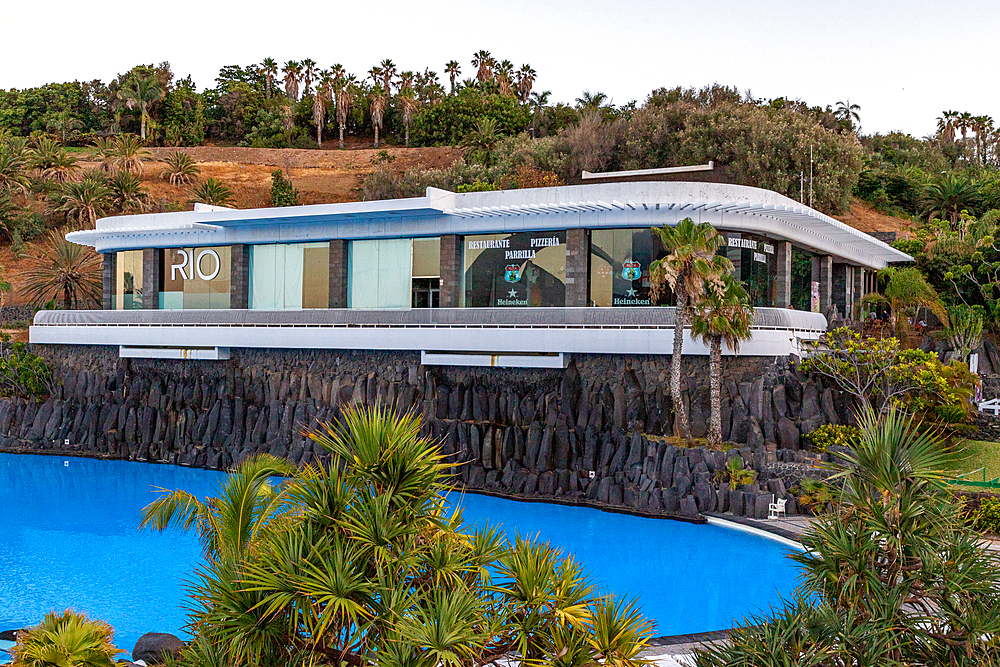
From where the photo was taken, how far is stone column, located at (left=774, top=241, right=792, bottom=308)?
103ft

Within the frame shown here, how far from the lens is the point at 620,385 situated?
85.5 ft

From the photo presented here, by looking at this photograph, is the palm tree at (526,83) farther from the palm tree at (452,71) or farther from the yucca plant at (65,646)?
the yucca plant at (65,646)

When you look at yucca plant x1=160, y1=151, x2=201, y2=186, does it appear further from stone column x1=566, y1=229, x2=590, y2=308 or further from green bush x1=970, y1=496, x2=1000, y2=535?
green bush x1=970, y1=496, x2=1000, y2=535

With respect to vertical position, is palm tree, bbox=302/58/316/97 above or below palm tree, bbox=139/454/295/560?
above

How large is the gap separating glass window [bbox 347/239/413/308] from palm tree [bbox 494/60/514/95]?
61420mm

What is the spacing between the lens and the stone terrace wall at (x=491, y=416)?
942 inches

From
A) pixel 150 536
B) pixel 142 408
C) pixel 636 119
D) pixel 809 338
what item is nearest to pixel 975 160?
pixel 636 119

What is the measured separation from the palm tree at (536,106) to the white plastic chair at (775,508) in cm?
6012

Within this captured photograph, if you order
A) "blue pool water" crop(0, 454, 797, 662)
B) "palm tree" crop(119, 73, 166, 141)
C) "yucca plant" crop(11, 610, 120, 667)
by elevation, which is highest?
"palm tree" crop(119, 73, 166, 141)

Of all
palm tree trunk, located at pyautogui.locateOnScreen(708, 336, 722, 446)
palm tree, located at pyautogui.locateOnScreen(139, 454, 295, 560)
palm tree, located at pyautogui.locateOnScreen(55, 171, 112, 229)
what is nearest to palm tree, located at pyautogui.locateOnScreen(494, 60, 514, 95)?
palm tree, located at pyautogui.locateOnScreen(55, 171, 112, 229)

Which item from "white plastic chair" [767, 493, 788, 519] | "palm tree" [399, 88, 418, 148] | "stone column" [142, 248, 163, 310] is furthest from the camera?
"palm tree" [399, 88, 418, 148]

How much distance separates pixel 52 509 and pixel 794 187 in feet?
145

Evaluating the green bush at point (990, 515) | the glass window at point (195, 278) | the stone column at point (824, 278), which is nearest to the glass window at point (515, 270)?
the glass window at point (195, 278)

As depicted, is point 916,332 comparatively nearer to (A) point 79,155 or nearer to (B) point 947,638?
(B) point 947,638
